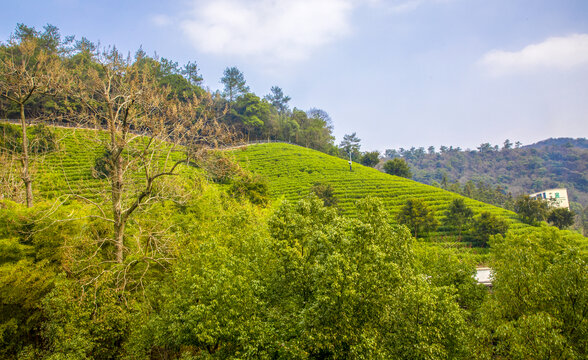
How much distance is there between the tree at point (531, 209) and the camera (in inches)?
1735

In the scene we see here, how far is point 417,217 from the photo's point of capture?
38281mm

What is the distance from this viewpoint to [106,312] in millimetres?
12938

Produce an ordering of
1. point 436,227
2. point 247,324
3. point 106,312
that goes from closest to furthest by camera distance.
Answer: point 247,324, point 106,312, point 436,227

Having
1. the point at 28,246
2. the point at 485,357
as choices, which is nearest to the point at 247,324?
the point at 485,357

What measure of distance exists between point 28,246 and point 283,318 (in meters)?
13.8

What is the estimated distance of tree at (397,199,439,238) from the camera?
1510 inches

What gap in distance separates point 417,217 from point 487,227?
29.5 ft

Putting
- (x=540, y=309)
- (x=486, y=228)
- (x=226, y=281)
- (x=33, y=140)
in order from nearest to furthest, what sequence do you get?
(x=540, y=309), (x=226, y=281), (x=33, y=140), (x=486, y=228)

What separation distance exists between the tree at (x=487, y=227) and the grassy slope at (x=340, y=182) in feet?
12.8

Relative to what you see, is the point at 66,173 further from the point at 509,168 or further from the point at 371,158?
the point at 509,168

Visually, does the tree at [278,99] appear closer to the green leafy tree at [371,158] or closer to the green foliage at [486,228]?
the green leafy tree at [371,158]

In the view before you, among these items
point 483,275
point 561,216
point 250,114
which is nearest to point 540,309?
point 483,275

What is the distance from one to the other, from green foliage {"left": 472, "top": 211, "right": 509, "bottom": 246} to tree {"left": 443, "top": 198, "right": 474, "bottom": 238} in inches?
47.8

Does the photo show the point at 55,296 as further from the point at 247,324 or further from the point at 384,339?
the point at 384,339
